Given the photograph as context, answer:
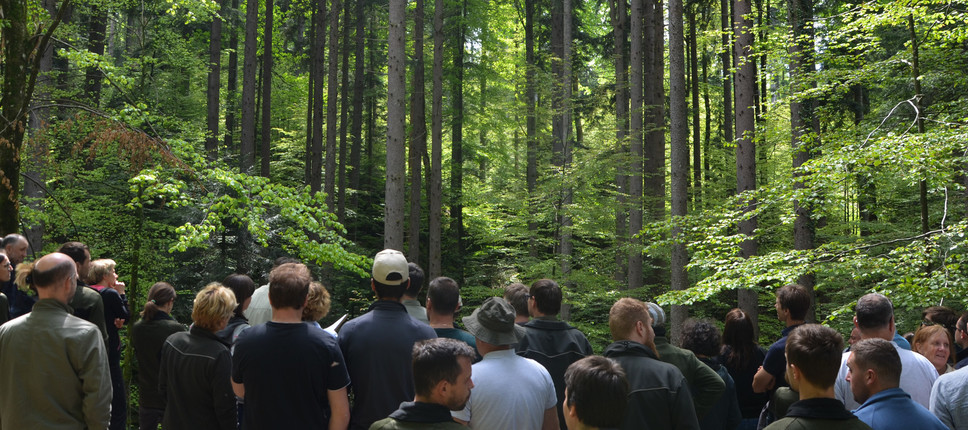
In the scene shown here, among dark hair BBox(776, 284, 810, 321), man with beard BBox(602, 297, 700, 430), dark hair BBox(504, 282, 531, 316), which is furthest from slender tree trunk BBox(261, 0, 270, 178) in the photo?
man with beard BBox(602, 297, 700, 430)

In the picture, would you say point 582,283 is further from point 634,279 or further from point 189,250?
point 189,250

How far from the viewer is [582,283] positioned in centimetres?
1788

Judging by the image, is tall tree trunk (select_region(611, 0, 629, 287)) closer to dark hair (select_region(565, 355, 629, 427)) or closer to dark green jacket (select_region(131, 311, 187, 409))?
dark green jacket (select_region(131, 311, 187, 409))

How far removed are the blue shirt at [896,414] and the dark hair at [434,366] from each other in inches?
77.2

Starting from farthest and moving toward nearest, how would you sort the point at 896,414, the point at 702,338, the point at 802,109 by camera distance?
the point at 802,109 → the point at 702,338 → the point at 896,414

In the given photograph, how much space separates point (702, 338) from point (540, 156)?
51.8ft

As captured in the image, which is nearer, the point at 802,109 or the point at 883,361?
the point at 883,361

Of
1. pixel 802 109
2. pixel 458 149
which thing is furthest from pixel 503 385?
pixel 458 149

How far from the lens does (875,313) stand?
430cm

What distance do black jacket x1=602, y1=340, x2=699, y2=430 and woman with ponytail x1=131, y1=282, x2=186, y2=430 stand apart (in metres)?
3.99

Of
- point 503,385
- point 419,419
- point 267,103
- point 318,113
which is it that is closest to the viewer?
point 419,419

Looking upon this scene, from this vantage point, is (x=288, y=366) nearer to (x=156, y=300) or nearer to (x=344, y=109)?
(x=156, y=300)

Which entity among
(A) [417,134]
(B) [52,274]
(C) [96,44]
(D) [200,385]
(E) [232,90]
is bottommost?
(D) [200,385]

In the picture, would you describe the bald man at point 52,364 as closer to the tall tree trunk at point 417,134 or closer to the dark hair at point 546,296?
the dark hair at point 546,296
